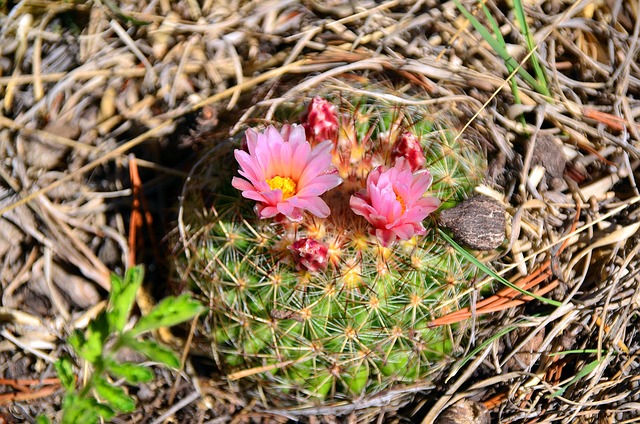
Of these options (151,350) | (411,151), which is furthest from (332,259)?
(151,350)

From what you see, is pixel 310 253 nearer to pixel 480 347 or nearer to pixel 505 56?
pixel 480 347

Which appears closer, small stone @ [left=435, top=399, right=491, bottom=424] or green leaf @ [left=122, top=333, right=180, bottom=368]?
green leaf @ [left=122, top=333, right=180, bottom=368]

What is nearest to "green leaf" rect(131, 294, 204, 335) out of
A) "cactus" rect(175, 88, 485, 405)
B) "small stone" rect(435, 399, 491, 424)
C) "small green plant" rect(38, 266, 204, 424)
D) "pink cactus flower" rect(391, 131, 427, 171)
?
"small green plant" rect(38, 266, 204, 424)

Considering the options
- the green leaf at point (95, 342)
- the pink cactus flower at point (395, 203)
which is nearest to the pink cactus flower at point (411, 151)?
the pink cactus flower at point (395, 203)

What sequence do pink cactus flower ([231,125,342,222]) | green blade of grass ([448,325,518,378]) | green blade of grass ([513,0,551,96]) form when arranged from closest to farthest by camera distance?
pink cactus flower ([231,125,342,222])
green blade of grass ([448,325,518,378])
green blade of grass ([513,0,551,96])

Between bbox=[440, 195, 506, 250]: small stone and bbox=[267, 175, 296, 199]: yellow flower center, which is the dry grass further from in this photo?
bbox=[267, 175, 296, 199]: yellow flower center

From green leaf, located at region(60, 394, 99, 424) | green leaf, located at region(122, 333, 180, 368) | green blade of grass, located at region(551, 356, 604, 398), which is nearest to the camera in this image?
green leaf, located at region(122, 333, 180, 368)
